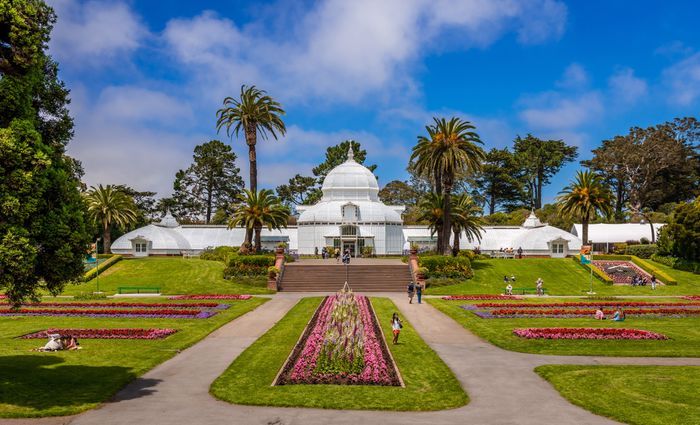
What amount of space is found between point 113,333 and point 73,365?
22.3 feet

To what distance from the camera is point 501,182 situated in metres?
118

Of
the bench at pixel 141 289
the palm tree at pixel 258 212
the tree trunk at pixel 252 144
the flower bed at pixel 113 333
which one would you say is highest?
the tree trunk at pixel 252 144

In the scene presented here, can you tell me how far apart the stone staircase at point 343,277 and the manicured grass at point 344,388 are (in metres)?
27.2

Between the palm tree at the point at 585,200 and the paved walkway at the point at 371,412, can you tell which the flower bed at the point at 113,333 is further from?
the palm tree at the point at 585,200

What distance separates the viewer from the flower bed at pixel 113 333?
2636cm

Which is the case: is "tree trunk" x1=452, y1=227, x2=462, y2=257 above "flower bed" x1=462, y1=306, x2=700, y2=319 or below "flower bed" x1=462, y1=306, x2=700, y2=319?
above

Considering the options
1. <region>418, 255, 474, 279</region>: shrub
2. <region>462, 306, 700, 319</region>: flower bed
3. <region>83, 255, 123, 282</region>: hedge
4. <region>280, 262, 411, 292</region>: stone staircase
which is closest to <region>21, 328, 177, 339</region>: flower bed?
<region>462, 306, 700, 319</region>: flower bed

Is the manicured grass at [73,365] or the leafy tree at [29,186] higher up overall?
the leafy tree at [29,186]

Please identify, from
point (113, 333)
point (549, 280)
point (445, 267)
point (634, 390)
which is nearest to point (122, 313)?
point (113, 333)

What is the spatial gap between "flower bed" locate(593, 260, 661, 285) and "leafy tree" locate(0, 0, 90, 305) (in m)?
54.1

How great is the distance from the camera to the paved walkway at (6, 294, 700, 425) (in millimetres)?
14891

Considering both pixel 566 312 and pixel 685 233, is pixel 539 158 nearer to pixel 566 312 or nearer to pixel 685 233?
pixel 685 233

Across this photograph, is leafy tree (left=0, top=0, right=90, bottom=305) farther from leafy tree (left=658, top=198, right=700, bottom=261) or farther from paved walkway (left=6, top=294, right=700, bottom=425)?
leafy tree (left=658, top=198, right=700, bottom=261)

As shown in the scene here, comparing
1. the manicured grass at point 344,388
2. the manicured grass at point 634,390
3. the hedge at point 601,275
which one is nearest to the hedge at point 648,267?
the hedge at point 601,275
